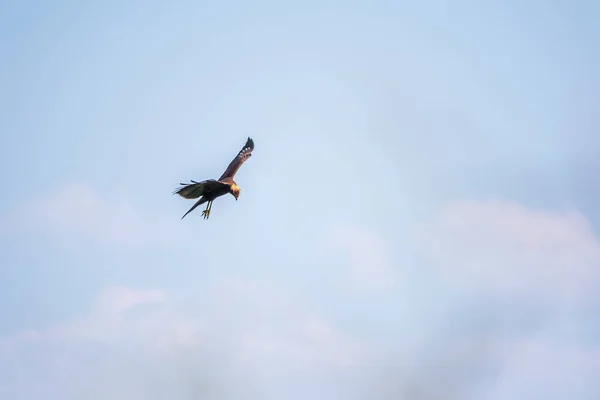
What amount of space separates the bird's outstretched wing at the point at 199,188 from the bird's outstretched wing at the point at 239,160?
11.4 ft

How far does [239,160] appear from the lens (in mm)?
59531

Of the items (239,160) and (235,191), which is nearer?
(235,191)

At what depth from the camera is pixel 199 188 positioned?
168 feet

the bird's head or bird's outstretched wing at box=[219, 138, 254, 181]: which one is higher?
bird's outstretched wing at box=[219, 138, 254, 181]

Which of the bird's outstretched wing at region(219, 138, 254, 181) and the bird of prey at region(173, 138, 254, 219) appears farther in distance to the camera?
the bird's outstretched wing at region(219, 138, 254, 181)

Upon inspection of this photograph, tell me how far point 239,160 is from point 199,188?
8.78m

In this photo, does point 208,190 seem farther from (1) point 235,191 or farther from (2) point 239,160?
(2) point 239,160

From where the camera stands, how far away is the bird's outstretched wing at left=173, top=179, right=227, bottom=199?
166 feet

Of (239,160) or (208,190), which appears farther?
(239,160)

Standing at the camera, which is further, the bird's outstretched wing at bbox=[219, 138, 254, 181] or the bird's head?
the bird's outstretched wing at bbox=[219, 138, 254, 181]

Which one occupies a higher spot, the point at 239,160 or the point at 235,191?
the point at 239,160

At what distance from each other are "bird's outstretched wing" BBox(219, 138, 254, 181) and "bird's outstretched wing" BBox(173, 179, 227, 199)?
3.48m

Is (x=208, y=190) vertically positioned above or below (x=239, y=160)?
below

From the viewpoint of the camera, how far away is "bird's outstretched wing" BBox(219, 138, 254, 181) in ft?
187
